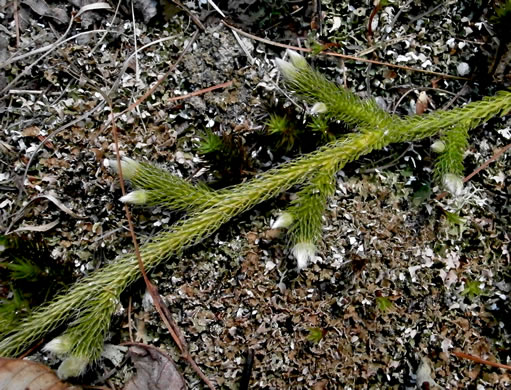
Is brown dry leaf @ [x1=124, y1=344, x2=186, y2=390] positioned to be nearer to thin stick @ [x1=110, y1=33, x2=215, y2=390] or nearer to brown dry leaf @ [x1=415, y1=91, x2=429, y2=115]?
thin stick @ [x1=110, y1=33, x2=215, y2=390]

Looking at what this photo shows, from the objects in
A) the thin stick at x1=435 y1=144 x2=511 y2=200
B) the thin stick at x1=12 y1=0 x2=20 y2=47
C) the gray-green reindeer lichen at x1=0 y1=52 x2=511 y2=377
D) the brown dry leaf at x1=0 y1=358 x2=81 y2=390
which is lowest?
the thin stick at x1=435 y1=144 x2=511 y2=200

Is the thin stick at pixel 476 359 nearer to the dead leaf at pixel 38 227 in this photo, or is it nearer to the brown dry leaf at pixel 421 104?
the brown dry leaf at pixel 421 104

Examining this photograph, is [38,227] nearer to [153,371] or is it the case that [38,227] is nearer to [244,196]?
[153,371]

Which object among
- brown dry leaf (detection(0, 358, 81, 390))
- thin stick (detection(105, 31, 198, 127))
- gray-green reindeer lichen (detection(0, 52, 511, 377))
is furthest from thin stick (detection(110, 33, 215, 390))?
brown dry leaf (detection(0, 358, 81, 390))

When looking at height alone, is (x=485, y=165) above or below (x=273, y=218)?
below

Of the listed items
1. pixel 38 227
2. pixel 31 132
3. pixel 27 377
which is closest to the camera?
pixel 27 377

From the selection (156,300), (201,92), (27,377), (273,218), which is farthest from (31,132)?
(273,218)
